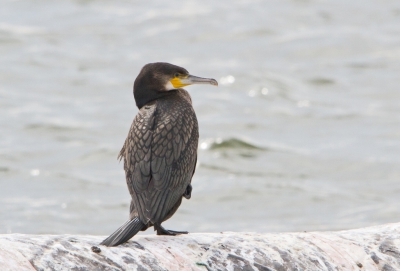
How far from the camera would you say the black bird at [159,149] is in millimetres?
5789

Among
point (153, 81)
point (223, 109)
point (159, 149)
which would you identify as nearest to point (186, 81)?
point (153, 81)

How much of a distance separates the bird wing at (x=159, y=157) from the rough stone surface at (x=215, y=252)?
0.47m

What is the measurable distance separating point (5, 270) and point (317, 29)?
18669 mm

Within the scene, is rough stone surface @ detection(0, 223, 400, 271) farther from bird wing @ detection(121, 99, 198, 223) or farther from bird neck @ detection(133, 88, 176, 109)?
bird neck @ detection(133, 88, 176, 109)

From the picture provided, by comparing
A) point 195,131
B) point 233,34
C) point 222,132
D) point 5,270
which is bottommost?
point 5,270

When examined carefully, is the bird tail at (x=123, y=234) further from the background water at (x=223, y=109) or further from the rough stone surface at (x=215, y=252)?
the background water at (x=223, y=109)

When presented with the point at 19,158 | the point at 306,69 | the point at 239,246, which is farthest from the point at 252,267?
the point at 306,69

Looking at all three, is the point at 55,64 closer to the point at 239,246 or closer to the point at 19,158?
the point at 19,158

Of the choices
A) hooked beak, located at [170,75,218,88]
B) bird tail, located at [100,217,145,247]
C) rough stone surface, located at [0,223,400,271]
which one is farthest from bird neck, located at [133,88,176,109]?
rough stone surface, located at [0,223,400,271]

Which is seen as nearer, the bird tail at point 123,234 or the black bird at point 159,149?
the bird tail at point 123,234

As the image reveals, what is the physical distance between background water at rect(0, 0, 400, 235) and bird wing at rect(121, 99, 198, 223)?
6353 mm

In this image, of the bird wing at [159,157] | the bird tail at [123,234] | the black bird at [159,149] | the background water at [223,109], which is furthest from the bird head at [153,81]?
the background water at [223,109]

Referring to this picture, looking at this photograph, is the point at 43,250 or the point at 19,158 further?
the point at 19,158

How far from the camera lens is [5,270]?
4535 millimetres
